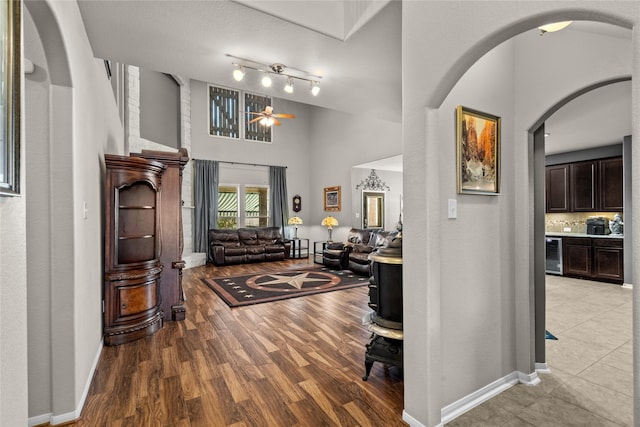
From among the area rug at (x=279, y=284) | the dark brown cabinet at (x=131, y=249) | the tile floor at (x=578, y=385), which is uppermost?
the dark brown cabinet at (x=131, y=249)

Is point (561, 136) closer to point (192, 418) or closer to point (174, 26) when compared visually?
point (174, 26)

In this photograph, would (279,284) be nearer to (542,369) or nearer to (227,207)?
(542,369)

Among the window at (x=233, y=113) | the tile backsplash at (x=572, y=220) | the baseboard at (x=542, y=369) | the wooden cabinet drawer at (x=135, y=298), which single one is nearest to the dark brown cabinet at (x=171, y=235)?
the wooden cabinet drawer at (x=135, y=298)

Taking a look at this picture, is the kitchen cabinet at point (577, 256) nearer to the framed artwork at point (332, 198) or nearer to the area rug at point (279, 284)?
the area rug at point (279, 284)

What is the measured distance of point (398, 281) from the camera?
2207 mm

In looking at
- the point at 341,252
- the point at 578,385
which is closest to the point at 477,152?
the point at 578,385

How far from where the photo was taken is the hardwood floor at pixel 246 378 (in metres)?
1.91

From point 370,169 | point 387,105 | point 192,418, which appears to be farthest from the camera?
point 370,169

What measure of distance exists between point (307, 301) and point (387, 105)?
3006 millimetres

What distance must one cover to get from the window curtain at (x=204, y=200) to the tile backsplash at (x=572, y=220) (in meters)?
8.31

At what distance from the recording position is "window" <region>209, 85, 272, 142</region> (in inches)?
336

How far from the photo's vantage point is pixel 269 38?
106 inches

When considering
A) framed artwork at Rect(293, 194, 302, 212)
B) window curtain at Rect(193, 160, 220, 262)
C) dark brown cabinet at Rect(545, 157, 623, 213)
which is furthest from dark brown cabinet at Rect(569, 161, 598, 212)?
window curtain at Rect(193, 160, 220, 262)

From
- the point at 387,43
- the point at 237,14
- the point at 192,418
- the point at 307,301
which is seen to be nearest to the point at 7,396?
the point at 192,418
